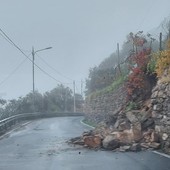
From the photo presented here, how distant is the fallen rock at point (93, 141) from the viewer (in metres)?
18.3

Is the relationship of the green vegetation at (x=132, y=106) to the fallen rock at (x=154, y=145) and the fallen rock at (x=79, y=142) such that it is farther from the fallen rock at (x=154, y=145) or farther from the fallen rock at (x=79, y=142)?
the fallen rock at (x=154, y=145)

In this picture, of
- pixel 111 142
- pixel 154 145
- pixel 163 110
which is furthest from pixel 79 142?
→ pixel 163 110

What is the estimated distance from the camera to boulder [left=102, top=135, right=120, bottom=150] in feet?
57.6

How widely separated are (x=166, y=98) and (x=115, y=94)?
16.1 metres

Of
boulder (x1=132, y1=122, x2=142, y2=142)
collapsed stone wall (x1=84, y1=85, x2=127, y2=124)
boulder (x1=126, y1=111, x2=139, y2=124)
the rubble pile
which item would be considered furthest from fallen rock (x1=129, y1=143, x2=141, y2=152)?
collapsed stone wall (x1=84, y1=85, x2=127, y2=124)

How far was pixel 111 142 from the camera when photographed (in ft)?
58.0

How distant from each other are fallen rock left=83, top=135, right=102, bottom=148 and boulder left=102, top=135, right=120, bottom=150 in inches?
15.5

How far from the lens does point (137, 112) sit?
2092 cm

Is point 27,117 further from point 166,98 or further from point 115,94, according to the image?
point 166,98

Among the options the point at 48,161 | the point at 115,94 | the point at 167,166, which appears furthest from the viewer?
the point at 115,94

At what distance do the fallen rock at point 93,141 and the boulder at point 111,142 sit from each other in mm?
395

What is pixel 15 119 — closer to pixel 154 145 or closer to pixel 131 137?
pixel 131 137

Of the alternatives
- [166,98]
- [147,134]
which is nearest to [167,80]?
[166,98]

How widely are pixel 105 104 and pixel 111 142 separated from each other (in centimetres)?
1994
